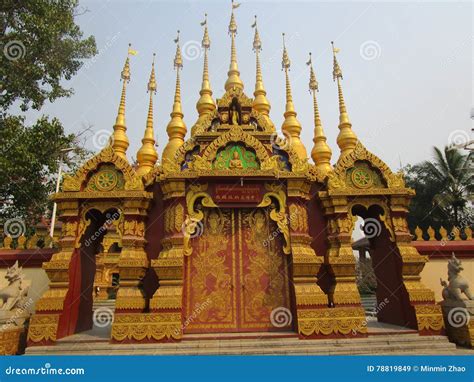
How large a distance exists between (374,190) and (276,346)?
5433 mm

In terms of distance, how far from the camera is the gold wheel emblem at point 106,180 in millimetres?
10016

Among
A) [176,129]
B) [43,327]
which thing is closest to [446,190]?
[176,129]

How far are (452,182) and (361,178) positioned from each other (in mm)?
20006

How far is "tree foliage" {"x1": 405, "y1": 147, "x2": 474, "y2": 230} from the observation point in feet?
81.8

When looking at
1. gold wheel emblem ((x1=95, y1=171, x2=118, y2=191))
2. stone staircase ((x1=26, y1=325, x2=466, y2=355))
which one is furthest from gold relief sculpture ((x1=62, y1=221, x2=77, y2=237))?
stone staircase ((x1=26, y1=325, x2=466, y2=355))

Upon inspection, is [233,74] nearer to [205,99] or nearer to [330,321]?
[205,99]

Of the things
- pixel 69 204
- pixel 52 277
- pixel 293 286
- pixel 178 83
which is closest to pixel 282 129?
pixel 178 83

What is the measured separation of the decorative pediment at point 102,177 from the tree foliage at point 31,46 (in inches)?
291

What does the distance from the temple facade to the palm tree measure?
60.9 ft

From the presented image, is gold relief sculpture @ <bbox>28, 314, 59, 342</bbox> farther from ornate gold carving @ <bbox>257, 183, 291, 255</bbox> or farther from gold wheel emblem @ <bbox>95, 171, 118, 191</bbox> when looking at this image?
ornate gold carving @ <bbox>257, 183, 291, 255</bbox>

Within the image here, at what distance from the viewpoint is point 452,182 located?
25.4m

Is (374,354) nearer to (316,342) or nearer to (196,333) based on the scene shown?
(316,342)

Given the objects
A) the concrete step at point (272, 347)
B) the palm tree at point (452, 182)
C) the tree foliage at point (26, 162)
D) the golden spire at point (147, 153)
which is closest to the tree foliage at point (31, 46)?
the tree foliage at point (26, 162)

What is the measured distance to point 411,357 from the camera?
7566mm
